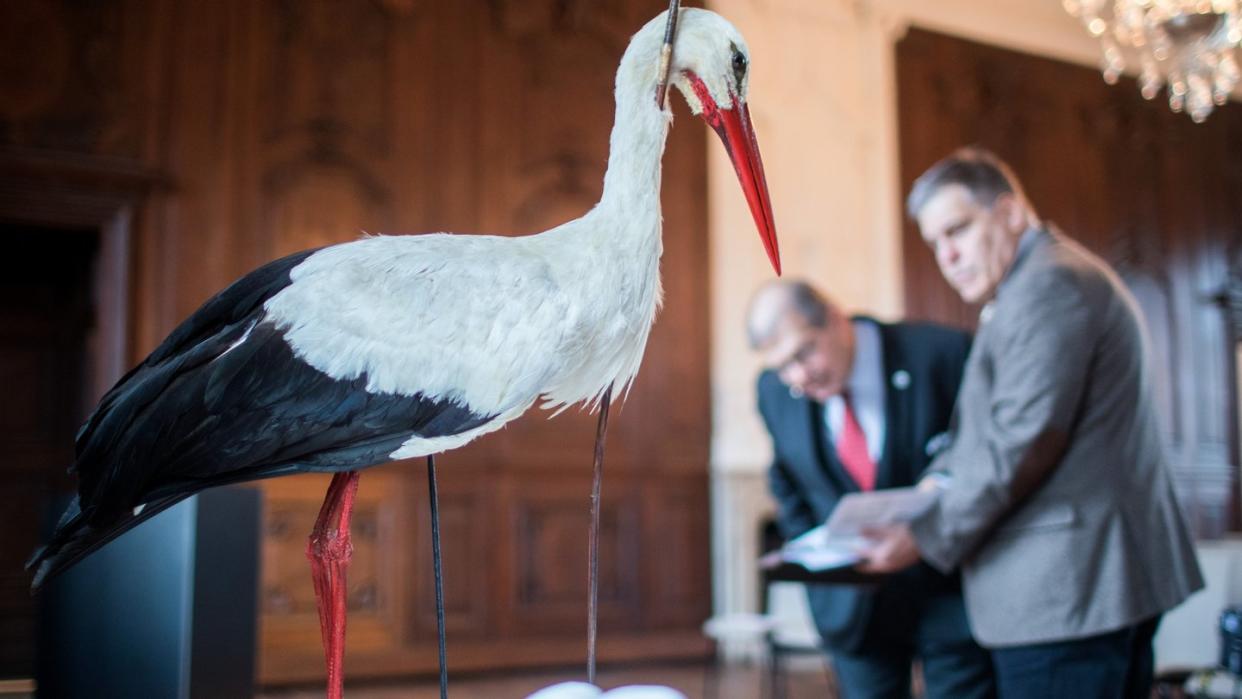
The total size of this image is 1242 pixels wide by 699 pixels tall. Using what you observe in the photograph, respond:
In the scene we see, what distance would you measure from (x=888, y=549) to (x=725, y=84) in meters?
1.44

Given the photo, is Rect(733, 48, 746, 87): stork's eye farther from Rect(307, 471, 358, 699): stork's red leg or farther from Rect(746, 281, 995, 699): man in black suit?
Rect(746, 281, 995, 699): man in black suit

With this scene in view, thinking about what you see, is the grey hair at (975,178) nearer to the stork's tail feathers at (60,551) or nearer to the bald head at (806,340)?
the bald head at (806,340)

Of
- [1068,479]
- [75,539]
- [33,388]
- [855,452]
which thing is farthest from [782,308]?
[33,388]

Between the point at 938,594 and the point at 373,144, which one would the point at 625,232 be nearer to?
the point at 938,594

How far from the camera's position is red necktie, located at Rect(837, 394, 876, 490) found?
268 centimetres

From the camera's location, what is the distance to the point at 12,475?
5.72 m

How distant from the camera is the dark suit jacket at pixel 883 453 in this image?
2.48 metres

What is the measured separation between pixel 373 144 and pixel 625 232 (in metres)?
5.46

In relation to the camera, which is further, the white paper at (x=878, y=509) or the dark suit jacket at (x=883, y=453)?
the dark suit jacket at (x=883, y=453)

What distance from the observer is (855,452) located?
2.71m

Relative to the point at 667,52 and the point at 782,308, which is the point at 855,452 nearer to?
the point at 782,308

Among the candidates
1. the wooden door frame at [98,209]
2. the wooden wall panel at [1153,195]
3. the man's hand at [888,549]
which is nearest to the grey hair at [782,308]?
the man's hand at [888,549]

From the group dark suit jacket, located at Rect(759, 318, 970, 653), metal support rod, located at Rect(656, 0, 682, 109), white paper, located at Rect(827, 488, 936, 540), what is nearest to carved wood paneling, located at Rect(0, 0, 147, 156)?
dark suit jacket, located at Rect(759, 318, 970, 653)

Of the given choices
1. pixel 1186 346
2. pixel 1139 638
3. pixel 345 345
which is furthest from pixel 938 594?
pixel 1186 346
